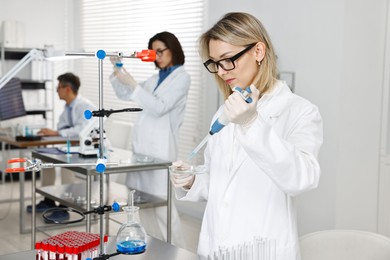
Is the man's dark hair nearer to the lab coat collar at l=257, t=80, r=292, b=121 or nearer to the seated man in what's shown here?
the seated man

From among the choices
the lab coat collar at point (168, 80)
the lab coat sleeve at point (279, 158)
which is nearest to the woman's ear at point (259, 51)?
the lab coat sleeve at point (279, 158)

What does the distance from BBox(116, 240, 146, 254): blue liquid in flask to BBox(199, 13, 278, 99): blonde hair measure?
585 mm

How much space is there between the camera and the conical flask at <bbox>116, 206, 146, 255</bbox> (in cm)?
154

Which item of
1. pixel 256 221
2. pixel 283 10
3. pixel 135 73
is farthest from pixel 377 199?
pixel 135 73

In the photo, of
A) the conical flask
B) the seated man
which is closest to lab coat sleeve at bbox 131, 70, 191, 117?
the seated man

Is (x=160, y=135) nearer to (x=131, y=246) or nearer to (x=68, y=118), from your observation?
(x=68, y=118)

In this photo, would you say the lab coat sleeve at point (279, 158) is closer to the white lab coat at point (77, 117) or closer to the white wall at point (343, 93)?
the white wall at point (343, 93)

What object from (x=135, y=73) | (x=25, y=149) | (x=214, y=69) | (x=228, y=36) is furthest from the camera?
(x=135, y=73)

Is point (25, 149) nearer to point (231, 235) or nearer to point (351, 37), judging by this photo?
point (351, 37)

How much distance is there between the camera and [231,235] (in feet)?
5.45

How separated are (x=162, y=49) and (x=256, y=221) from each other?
6.94 feet

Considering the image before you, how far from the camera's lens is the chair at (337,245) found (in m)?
1.92

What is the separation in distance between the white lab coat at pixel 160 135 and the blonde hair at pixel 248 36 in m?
1.86

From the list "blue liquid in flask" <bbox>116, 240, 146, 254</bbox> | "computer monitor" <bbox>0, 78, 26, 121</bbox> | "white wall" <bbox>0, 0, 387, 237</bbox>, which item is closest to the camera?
"blue liquid in flask" <bbox>116, 240, 146, 254</bbox>
